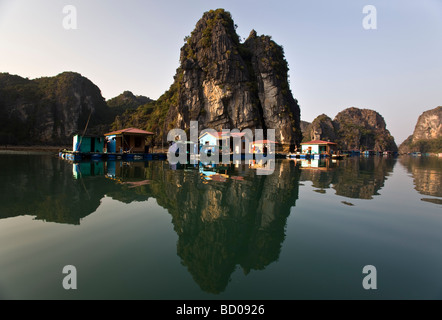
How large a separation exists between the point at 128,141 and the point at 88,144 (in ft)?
16.9

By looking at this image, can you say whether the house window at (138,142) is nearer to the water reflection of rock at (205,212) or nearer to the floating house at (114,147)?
the floating house at (114,147)

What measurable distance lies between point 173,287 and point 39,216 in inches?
210

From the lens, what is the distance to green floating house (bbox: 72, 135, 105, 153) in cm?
2893

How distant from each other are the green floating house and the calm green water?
76.5 feet

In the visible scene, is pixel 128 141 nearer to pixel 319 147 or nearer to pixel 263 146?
pixel 263 146

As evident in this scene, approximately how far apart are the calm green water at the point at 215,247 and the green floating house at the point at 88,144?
76.5 ft

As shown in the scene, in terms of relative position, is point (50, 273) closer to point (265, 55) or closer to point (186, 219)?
point (186, 219)

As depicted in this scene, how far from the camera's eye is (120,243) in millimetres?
4539

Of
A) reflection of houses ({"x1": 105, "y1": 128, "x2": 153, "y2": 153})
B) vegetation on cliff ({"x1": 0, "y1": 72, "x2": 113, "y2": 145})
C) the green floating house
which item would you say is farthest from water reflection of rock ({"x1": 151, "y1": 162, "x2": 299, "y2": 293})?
vegetation on cliff ({"x1": 0, "y1": 72, "x2": 113, "y2": 145})

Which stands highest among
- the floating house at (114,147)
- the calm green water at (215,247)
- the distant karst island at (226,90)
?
the distant karst island at (226,90)

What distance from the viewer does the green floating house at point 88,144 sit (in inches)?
1139

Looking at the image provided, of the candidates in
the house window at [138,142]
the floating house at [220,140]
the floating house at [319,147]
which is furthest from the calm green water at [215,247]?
the floating house at [319,147]

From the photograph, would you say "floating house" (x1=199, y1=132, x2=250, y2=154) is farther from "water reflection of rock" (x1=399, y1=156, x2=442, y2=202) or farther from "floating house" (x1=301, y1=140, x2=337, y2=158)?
"water reflection of rock" (x1=399, y1=156, x2=442, y2=202)
